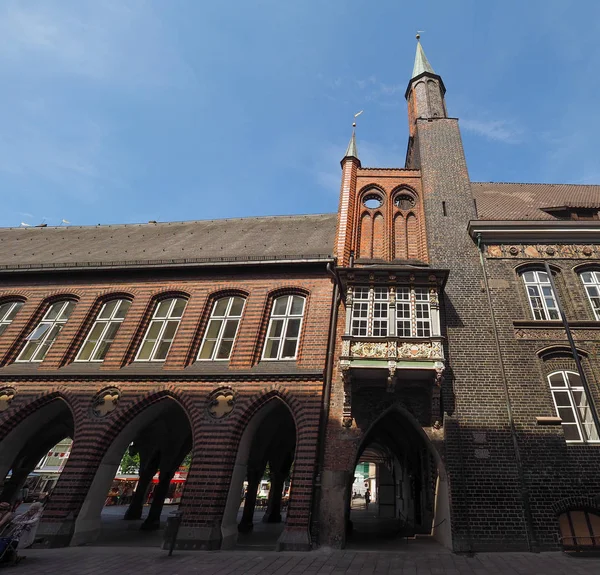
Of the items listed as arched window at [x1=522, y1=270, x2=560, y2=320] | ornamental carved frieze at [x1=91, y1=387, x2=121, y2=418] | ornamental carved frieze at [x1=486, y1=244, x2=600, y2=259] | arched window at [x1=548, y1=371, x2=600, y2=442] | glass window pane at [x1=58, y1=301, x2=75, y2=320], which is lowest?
ornamental carved frieze at [x1=91, y1=387, x2=121, y2=418]

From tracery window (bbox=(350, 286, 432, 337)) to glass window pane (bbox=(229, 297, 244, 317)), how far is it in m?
4.77

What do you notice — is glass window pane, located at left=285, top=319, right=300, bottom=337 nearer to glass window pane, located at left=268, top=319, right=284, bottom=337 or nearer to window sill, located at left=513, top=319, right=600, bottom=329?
glass window pane, located at left=268, top=319, right=284, bottom=337

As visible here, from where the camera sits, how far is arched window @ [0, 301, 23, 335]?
16.5 metres

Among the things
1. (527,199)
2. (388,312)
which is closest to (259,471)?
(388,312)

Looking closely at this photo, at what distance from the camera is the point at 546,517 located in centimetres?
1009

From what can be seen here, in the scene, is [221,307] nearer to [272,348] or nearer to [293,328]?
[272,348]

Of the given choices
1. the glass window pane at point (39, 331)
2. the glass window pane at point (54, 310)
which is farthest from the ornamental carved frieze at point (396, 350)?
the glass window pane at point (54, 310)

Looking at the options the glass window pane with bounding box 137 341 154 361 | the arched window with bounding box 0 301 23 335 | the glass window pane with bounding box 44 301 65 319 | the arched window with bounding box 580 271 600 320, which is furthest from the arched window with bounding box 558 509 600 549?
the arched window with bounding box 0 301 23 335

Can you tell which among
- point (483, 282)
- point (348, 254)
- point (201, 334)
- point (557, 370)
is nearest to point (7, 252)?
point (201, 334)

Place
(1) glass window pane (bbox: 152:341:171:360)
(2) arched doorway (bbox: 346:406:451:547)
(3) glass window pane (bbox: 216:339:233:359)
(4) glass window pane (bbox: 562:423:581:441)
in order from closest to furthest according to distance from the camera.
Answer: (4) glass window pane (bbox: 562:423:581:441) < (2) arched doorway (bbox: 346:406:451:547) < (3) glass window pane (bbox: 216:339:233:359) < (1) glass window pane (bbox: 152:341:171:360)

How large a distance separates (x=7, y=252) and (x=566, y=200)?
96.1ft

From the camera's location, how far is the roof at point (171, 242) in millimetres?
17016

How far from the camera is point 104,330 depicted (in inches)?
611

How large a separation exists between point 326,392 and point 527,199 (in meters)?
14.8
